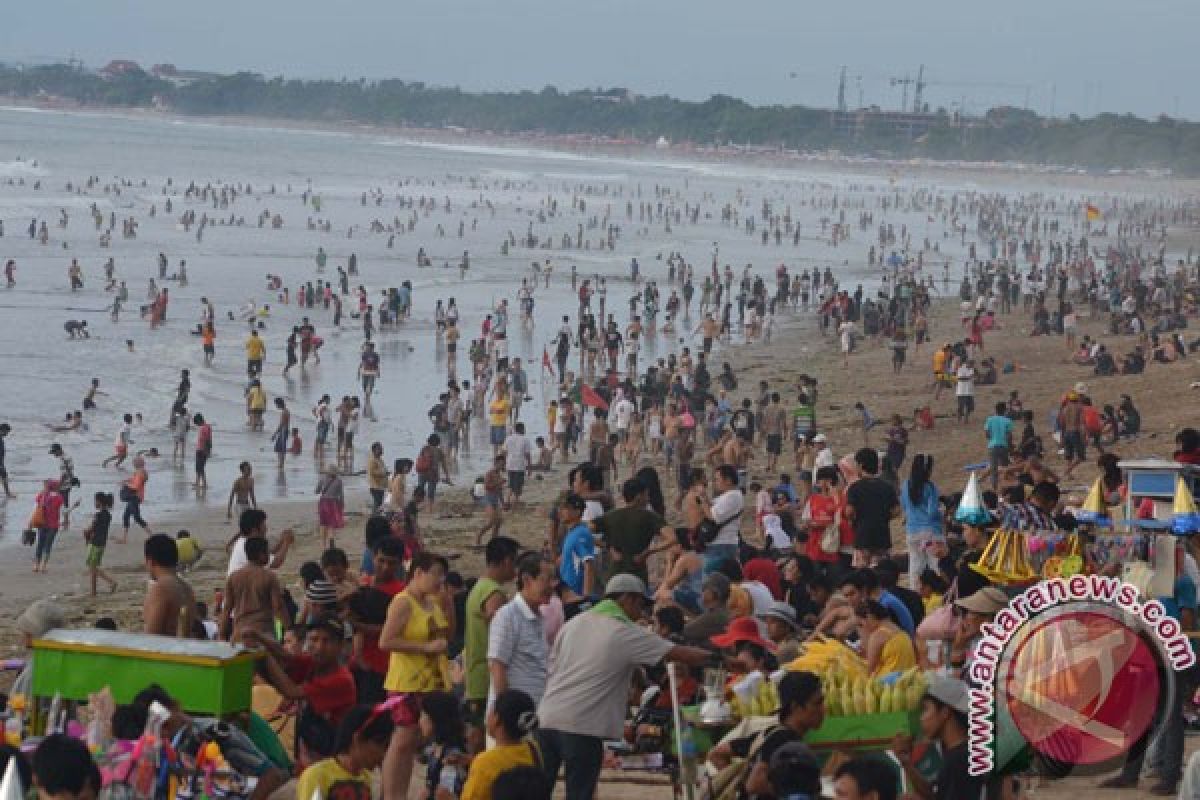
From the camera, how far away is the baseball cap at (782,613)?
Answer: 10.3 metres

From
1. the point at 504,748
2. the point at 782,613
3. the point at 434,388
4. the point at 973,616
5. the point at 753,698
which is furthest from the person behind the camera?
the point at 434,388

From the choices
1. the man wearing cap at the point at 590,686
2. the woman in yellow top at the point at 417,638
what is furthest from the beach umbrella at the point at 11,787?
the woman in yellow top at the point at 417,638

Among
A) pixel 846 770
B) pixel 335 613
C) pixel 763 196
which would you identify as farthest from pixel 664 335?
pixel 763 196

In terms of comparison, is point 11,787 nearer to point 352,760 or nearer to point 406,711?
point 352,760

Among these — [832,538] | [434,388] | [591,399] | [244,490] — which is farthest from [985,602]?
[434,388]

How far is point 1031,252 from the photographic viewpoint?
71.4 metres

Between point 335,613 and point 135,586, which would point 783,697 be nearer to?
point 335,613

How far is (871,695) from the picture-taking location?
8.10m

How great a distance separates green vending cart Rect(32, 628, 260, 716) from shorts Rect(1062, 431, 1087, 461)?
1578 cm

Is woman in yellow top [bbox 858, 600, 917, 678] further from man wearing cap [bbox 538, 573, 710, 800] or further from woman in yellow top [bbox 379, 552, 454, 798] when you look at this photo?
woman in yellow top [bbox 379, 552, 454, 798]

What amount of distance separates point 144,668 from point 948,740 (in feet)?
10.6

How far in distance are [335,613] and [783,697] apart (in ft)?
11.3

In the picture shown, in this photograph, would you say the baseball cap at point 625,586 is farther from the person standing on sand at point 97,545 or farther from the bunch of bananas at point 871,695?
the person standing on sand at point 97,545

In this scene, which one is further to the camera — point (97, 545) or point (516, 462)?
point (516, 462)
